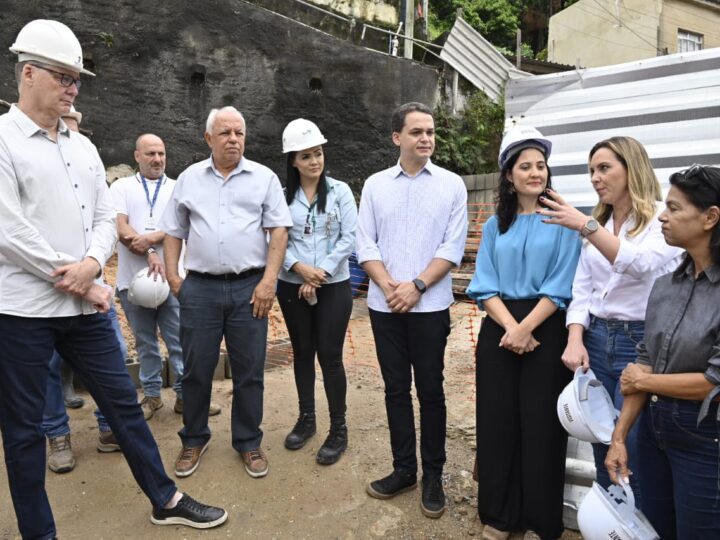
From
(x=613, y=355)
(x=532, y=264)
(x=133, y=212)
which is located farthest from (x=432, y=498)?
(x=133, y=212)

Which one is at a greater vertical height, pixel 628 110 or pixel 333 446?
pixel 628 110

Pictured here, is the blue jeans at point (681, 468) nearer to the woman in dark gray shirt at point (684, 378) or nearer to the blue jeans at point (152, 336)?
the woman in dark gray shirt at point (684, 378)

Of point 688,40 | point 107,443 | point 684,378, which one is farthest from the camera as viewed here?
point 688,40

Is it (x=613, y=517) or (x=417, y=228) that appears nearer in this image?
(x=613, y=517)

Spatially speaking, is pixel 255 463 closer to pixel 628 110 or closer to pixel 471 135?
pixel 628 110

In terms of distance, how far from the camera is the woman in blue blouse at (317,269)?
10.8 feet

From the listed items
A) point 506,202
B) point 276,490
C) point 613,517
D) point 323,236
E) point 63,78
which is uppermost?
point 63,78

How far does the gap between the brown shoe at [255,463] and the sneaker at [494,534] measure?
128 cm

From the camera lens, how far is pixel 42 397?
2.38 m

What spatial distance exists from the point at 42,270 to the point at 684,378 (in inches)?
95.7

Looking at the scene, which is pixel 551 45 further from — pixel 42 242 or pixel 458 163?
pixel 42 242

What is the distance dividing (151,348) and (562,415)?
9.04 feet

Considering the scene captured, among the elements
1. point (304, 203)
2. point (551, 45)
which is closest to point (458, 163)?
point (304, 203)

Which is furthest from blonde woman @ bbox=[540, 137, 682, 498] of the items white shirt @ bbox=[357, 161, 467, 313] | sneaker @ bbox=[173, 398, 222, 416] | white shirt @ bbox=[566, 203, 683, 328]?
sneaker @ bbox=[173, 398, 222, 416]
